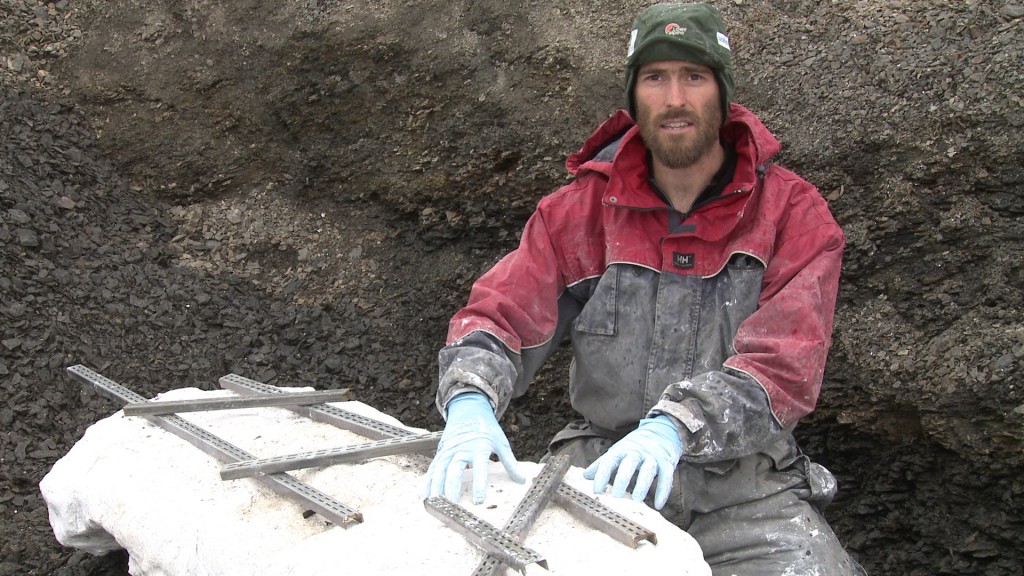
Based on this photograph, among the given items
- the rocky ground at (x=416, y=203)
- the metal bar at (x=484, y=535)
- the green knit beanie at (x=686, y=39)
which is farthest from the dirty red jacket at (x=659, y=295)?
the rocky ground at (x=416, y=203)

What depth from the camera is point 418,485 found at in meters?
3.03

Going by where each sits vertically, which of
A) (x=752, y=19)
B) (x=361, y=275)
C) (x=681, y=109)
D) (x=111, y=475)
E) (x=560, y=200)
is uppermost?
(x=752, y=19)

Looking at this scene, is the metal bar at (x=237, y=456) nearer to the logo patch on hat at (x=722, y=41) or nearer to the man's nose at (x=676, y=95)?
the man's nose at (x=676, y=95)

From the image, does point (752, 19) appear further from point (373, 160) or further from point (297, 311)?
point (297, 311)

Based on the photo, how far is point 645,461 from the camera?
2.68 meters

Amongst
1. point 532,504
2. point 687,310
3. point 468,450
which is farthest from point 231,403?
point 687,310

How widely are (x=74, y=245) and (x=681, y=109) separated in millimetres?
4456

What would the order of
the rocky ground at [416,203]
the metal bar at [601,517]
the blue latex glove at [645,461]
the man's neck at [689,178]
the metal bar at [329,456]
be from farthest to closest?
the rocky ground at [416,203]
the man's neck at [689,178]
the metal bar at [329,456]
the blue latex glove at [645,461]
the metal bar at [601,517]

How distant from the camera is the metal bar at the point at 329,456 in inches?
122

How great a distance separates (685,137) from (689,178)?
20 cm

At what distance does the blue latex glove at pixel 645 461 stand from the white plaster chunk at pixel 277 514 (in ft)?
0.25

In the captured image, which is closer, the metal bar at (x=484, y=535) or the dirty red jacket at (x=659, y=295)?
the metal bar at (x=484, y=535)

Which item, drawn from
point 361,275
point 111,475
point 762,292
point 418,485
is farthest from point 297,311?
point 762,292

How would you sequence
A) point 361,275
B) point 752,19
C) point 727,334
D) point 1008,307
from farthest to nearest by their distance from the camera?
point 361,275 → point 752,19 → point 1008,307 → point 727,334
